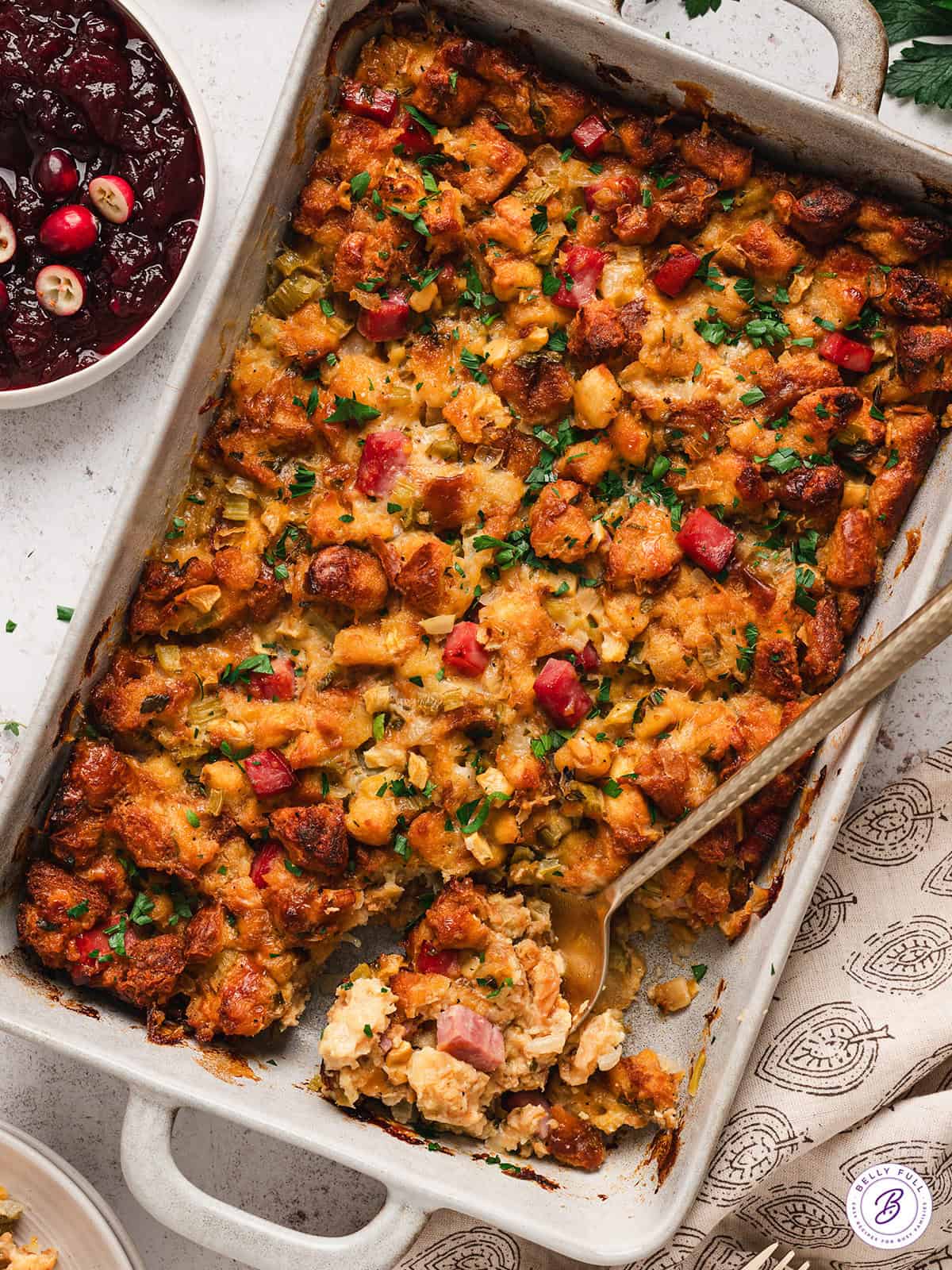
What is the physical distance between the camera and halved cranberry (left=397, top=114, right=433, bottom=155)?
321cm

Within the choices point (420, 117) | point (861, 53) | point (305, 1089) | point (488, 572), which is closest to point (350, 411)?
point (488, 572)

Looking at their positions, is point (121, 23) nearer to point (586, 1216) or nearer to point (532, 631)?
point (532, 631)

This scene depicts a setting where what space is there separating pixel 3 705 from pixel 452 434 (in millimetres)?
1648

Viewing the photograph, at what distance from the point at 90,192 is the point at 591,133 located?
4.59ft

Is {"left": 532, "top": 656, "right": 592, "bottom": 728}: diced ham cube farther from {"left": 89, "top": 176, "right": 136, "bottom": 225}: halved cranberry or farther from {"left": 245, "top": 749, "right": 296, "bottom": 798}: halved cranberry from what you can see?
{"left": 89, "top": 176, "right": 136, "bottom": 225}: halved cranberry

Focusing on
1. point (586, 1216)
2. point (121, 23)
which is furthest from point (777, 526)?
point (121, 23)

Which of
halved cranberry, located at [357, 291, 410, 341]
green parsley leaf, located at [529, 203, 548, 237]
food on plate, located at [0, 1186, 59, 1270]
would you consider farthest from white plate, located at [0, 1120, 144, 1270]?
green parsley leaf, located at [529, 203, 548, 237]

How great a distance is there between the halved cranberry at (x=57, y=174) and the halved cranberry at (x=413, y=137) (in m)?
0.97

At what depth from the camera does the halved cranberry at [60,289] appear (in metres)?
3.39

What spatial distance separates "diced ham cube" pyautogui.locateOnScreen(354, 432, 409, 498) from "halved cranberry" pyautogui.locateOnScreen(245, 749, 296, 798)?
730 millimetres

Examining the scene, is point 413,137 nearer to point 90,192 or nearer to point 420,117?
point 420,117

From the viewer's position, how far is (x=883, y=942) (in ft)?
10.9

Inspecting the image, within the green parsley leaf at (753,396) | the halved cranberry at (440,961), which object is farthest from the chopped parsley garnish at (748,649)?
the halved cranberry at (440,961)

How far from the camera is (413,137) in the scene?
322 cm
